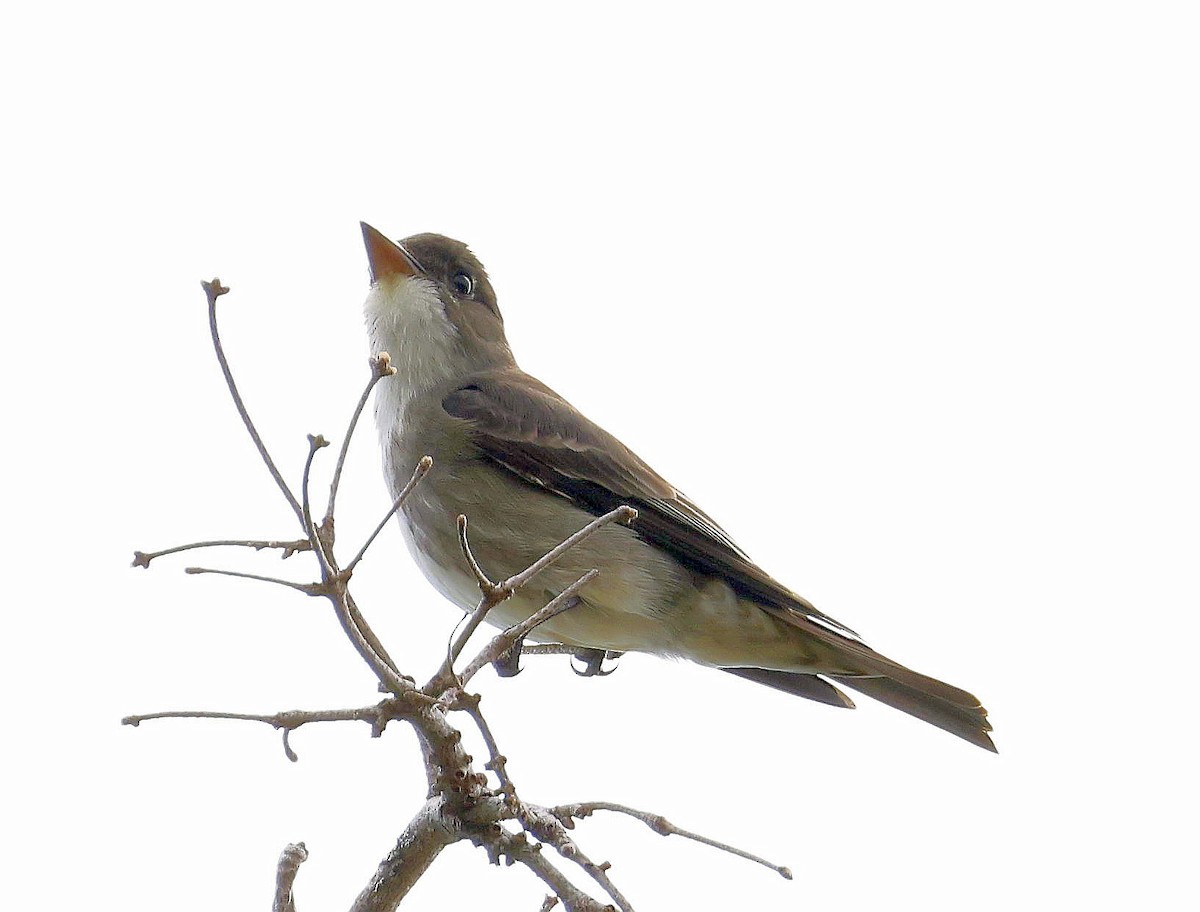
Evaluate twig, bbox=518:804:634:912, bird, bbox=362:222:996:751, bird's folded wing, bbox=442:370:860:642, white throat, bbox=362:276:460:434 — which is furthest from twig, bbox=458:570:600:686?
white throat, bbox=362:276:460:434

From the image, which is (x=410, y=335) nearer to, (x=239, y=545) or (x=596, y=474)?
(x=596, y=474)

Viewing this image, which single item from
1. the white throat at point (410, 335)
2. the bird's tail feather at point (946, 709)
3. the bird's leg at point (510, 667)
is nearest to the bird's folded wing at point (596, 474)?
the white throat at point (410, 335)

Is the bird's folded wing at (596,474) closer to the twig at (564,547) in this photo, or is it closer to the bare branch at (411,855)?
the bare branch at (411,855)

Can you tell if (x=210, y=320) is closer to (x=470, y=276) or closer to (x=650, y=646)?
(x=650, y=646)

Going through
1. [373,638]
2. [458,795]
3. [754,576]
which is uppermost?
[754,576]

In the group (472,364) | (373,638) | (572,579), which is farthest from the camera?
(472,364)

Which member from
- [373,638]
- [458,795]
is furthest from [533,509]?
[373,638]

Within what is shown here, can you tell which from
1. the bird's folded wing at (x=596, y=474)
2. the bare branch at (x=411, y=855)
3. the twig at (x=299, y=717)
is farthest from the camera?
the bird's folded wing at (x=596, y=474)

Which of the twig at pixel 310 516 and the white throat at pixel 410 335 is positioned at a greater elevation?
the white throat at pixel 410 335
